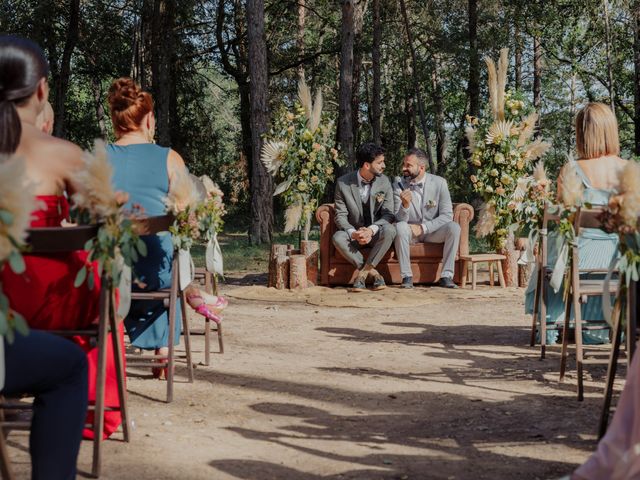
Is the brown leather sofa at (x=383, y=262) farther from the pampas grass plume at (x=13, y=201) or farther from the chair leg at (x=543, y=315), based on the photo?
the pampas grass plume at (x=13, y=201)

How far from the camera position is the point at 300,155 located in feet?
42.4

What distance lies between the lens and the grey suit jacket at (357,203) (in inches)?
464

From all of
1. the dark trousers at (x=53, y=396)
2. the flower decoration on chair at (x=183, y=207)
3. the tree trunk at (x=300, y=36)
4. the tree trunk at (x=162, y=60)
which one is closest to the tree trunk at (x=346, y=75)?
the tree trunk at (x=162, y=60)

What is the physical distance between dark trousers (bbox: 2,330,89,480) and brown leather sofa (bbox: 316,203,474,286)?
8861 mm

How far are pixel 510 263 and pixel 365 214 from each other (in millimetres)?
1991

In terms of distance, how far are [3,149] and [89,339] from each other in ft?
5.33

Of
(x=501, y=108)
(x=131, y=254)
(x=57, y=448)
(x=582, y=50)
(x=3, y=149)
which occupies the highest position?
(x=582, y=50)

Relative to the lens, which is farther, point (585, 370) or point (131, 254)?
point (585, 370)

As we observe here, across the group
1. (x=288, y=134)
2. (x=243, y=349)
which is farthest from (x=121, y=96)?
(x=288, y=134)

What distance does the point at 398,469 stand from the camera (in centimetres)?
430

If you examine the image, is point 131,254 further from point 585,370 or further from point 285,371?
point 585,370

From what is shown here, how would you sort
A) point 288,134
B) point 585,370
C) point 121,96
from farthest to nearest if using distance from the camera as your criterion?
point 288,134 → point 585,370 → point 121,96

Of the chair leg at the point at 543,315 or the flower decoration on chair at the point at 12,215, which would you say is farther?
the chair leg at the point at 543,315

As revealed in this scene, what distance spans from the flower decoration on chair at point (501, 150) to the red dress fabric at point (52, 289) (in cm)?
808
